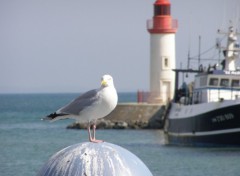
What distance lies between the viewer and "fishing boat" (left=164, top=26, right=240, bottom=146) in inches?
1452

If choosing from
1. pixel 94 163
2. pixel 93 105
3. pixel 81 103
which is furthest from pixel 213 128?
pixel 94 163

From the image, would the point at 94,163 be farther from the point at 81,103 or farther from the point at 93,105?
the point at 81,103

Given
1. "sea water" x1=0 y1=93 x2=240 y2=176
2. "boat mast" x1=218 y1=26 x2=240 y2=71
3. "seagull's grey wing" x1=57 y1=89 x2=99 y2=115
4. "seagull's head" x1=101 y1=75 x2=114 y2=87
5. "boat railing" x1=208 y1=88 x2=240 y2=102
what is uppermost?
"seagull's head" x1=101 y1=75 x2=114 y2=87

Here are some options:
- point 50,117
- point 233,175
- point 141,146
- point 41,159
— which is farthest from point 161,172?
point 50,117

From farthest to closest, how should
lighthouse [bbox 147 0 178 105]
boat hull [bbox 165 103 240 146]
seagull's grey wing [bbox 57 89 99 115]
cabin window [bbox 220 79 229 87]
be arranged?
lighthouse [bbox 147 0 178 105], cabin window [bbox 220 79 229 87], boat hull [bbox 165 103 240 146], seagull's grey wing [bbox 57 89 99 115]

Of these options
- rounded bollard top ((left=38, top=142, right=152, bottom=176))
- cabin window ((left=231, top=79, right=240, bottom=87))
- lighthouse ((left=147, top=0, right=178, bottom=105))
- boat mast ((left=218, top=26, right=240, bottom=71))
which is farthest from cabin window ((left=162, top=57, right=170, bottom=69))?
rounded bollard top ((left=38, top=142, right=152, bottom=176))

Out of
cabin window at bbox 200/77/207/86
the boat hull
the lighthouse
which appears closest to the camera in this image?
the boat hull

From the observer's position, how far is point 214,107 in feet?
122

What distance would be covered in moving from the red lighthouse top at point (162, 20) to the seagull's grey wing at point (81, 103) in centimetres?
4492

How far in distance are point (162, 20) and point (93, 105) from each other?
46.2 meters

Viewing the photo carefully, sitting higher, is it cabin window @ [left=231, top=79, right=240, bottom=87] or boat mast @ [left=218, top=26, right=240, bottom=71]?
boat mast @ [left=218, top=26, right=240, bottom=71]

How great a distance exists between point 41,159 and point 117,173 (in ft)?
83.6

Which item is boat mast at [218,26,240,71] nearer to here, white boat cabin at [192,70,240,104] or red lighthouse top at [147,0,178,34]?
white boat cabin at [192,70,240,104]

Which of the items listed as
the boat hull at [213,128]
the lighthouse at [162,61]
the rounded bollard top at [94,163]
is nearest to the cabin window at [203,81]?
the boat hull at [213,128]
